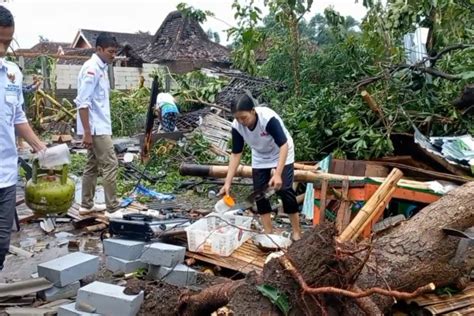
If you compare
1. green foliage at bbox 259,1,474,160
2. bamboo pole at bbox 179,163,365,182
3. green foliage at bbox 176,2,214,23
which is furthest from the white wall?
bamboo pole at bbox 179,163,365,182

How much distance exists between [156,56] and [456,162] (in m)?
18.8

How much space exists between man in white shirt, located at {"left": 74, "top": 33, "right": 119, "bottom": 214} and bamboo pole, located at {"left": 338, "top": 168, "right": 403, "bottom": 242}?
2.86 meters

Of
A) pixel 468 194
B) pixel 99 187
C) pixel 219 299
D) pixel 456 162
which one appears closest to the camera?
pixel 219 299

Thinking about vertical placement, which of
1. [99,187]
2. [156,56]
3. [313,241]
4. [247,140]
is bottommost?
[99,187]

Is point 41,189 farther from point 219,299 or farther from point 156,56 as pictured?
point 156,56

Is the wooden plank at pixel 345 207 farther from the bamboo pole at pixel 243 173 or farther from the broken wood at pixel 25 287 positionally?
the broken wood at pixel 25 287

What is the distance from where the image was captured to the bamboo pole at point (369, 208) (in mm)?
4520

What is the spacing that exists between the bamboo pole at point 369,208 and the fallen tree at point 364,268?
0.48 metres

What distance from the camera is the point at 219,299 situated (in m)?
3.38

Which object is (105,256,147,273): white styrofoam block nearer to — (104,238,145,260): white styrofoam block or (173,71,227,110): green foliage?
(104,238,145,260): white styrofoam block

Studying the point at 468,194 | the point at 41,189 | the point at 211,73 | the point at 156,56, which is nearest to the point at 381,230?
the point at 468,194

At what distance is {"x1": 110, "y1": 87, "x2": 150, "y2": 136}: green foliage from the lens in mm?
14078

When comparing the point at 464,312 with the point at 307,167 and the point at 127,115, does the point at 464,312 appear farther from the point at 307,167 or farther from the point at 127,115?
the point at 127,115

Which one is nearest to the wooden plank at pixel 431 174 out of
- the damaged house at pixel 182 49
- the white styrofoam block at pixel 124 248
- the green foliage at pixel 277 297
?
the white styrofoam block at pixel 124 248
